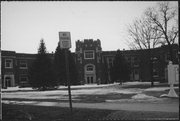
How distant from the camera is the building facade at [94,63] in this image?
59781 millimetres

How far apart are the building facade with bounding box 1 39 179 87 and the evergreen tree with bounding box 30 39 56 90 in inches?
811

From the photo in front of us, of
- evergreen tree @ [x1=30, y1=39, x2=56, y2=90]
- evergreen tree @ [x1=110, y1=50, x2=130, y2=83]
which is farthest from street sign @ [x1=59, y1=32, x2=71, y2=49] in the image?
evergreen tree @ [x1=110, y1=50, x2=130, y2=83]

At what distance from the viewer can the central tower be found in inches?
2480

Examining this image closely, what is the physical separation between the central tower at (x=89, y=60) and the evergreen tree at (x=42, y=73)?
23.6 metres

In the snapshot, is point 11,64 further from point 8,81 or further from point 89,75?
point 89,75

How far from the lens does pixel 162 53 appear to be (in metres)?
62.3

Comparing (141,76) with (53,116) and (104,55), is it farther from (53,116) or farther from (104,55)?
(53,116)

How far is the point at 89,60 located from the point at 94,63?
57.3 inches

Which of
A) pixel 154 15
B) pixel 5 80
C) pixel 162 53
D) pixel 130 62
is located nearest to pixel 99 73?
pixel 130 62

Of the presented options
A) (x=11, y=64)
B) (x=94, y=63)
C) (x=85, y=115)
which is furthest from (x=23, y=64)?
(x=85, y=115)

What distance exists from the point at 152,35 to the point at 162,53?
27.5 meters

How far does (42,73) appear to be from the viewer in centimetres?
3847

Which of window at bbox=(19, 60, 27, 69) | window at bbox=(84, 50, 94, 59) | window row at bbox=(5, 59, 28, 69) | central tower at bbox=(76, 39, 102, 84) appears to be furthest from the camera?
window at bbox=(84, 50, 94, 59)

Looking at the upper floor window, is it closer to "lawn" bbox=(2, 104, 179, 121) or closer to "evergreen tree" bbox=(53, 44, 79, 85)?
"evergreen tree" bbox=(53, 44, 79, 85)
